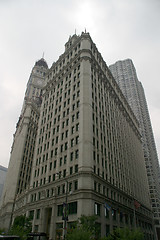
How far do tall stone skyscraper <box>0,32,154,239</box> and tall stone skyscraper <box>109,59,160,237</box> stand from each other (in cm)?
3164

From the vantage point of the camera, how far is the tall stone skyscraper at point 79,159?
41.6 metres

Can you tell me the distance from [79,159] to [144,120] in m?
105

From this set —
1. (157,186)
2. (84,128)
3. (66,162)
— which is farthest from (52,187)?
(157,186)

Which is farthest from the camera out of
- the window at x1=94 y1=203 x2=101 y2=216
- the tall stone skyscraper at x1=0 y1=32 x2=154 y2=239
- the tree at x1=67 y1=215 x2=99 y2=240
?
the tall stone skyscraper at x1=0 y1=32 x2=154 y2=239

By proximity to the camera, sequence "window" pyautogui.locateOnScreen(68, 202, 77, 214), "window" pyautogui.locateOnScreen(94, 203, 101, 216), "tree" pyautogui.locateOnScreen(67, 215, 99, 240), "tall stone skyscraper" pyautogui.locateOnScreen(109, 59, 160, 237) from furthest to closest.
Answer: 1. "tall stone skyscraper" pyautogui.locateOnScreen(109, 59, 160, 237)
2. "window" pyautogui.locateOnScreen(94, 203, 101, 216)
3. "window" pyautogui.locateOnScreen(68, 202, 77, 214)
4. "tree" pyautogui.locateOnScreen(67, 215, 99, 240)

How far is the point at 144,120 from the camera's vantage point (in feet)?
452

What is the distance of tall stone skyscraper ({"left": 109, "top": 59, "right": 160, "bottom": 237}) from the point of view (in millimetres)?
108888

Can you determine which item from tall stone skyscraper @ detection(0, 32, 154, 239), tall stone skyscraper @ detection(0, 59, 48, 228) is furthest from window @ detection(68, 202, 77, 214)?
tall stone skyscraper @ detection(0, 59, 48, 228)

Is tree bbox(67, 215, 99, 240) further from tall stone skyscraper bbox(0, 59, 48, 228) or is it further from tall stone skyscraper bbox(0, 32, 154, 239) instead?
tall stone skyscraper bbox(0, 59, 48, 228)

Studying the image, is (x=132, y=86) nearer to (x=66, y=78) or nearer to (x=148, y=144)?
(x=148, y=144)

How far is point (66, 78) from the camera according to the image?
217ft

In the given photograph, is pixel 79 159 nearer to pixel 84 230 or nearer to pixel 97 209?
pixel 97 209

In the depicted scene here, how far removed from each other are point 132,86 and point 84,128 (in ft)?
367

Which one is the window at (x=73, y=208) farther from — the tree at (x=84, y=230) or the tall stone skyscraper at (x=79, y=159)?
the tree at (x=84, y=230)
